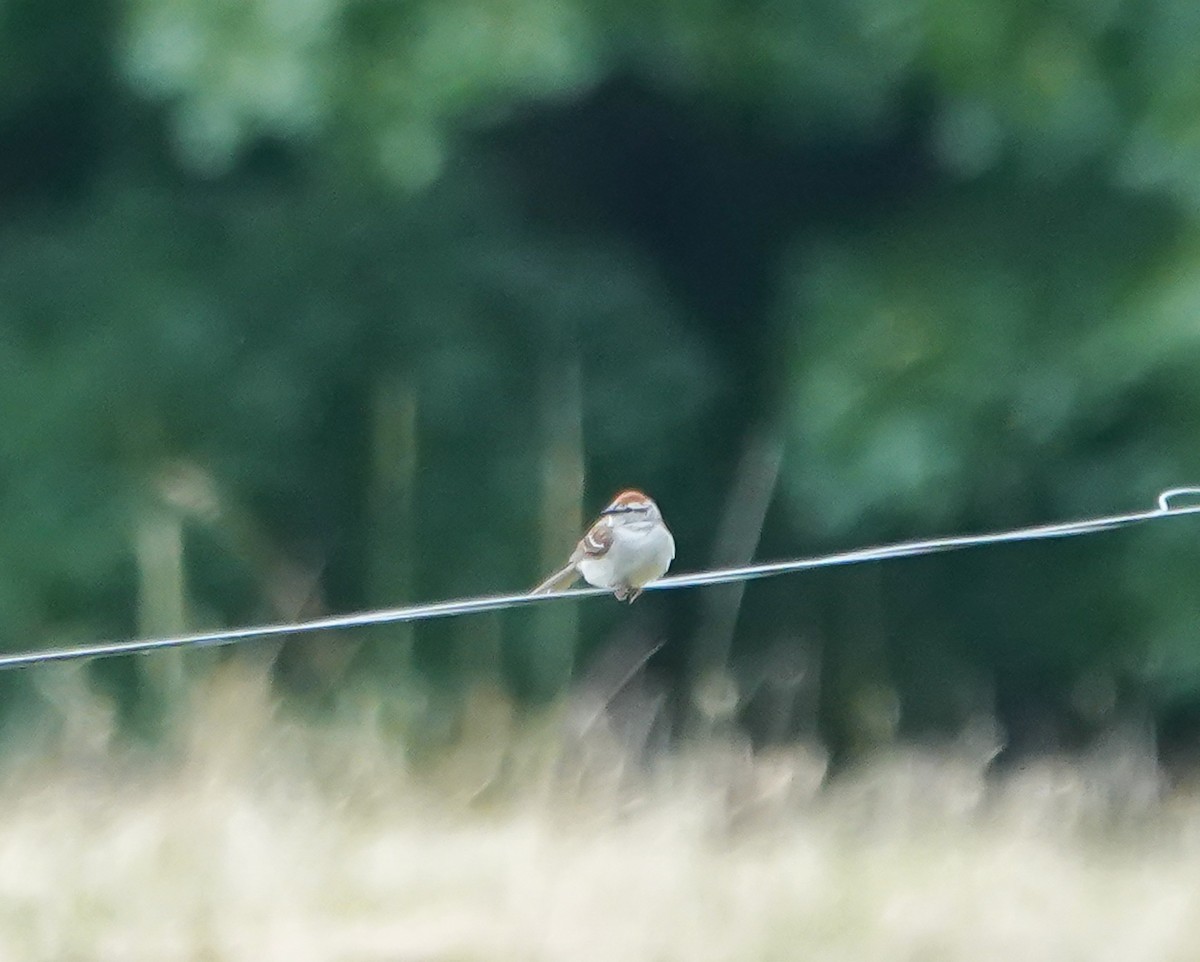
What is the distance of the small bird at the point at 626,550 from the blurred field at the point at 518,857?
903mm

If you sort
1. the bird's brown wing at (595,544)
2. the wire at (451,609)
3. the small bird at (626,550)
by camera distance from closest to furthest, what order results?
the wire at (451,609), the small bird at (626,550), the bird's brown wing at (595,544)

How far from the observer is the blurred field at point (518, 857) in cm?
584

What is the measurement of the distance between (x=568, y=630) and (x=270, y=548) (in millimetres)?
1347

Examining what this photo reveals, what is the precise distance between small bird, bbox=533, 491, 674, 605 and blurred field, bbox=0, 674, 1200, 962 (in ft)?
2.96

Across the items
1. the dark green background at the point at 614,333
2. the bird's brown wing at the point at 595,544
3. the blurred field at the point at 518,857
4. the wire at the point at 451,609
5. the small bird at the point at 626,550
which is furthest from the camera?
the dark green background at the point at 614,333


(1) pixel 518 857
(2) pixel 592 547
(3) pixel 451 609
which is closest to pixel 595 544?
(2) pixel 592 547

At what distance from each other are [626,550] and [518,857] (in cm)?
112

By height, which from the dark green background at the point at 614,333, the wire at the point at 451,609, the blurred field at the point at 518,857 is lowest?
the blurred field at the point at 518,857

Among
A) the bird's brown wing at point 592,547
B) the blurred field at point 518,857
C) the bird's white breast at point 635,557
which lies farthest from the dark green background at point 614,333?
the bird's white breast at point 635,557

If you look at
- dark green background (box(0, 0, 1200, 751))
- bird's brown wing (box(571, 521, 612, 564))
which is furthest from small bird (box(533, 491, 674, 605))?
dark green background (box(0, 0, 1200, 751))

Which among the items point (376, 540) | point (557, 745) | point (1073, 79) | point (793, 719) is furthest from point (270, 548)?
point (1073, 79)

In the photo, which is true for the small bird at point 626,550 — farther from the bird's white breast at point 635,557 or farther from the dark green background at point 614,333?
the dark green background at point 614,333

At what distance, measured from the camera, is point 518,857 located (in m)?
5.99

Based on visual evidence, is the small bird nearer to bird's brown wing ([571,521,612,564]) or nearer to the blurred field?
bird's brown wing ([571,521,612,564])
